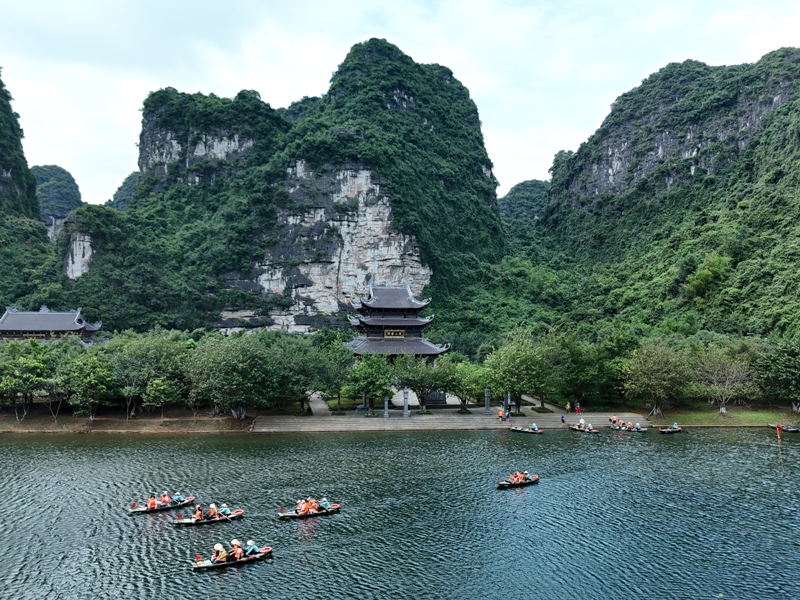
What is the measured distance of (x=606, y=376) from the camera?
4428 cm

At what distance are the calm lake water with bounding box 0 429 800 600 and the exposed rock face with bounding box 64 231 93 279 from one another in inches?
2167

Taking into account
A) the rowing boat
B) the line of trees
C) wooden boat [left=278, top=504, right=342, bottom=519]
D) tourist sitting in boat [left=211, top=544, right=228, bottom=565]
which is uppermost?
Result: the line of trees

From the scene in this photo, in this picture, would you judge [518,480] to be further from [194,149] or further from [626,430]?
[194,149]

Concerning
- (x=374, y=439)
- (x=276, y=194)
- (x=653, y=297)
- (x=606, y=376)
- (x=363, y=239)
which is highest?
(x=276, y=194)

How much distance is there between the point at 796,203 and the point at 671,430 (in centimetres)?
5214

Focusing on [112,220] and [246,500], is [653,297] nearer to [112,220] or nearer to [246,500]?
[246,500]

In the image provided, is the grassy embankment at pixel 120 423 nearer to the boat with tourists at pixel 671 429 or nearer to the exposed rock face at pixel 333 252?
the boat with tourists at pixel 671 429

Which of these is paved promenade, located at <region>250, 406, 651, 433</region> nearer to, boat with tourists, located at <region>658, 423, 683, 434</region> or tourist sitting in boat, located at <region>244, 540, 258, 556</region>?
boat with tourists, located at <region>658, 423, 683, 434</region>

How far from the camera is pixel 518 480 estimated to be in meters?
26.2

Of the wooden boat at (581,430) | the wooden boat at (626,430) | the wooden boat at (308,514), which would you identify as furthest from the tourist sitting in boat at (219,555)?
the wooden boat at (626,430)

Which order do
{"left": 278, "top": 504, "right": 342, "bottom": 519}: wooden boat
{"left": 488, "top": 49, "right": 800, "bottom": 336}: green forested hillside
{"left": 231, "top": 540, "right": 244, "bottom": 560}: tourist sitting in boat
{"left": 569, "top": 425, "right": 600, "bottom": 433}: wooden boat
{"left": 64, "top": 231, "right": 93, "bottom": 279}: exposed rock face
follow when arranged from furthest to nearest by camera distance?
{"left": 64, "top": 231, "right": 93, "bottom": 279}: exposed rock face → {"left": 488, "top": 49, "right": 800, "bottom": 336}: green forested hillside → {"left": 569, "top": 425, "right": 600, "bottom": 433}: wooden boat → {"left": 278, "top": 504, "right": 342, "bottom": 519}: wooden boat → {"left": 231, "top": 540, "right": 244, "bottom": 560}: tourist sitting in boat

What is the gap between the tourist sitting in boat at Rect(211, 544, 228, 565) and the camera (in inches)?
712

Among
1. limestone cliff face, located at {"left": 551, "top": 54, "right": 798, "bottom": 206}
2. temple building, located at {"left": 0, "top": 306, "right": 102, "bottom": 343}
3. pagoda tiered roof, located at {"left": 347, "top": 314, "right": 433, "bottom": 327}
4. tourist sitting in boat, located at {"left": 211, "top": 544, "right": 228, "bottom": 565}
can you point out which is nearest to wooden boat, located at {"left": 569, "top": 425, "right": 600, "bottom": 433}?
pagoda tiered roof, located at {"left": 347, "top": 314, "right": 433, "bottom": 327}

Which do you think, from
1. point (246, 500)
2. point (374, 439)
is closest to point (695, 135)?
point (374, 439)
